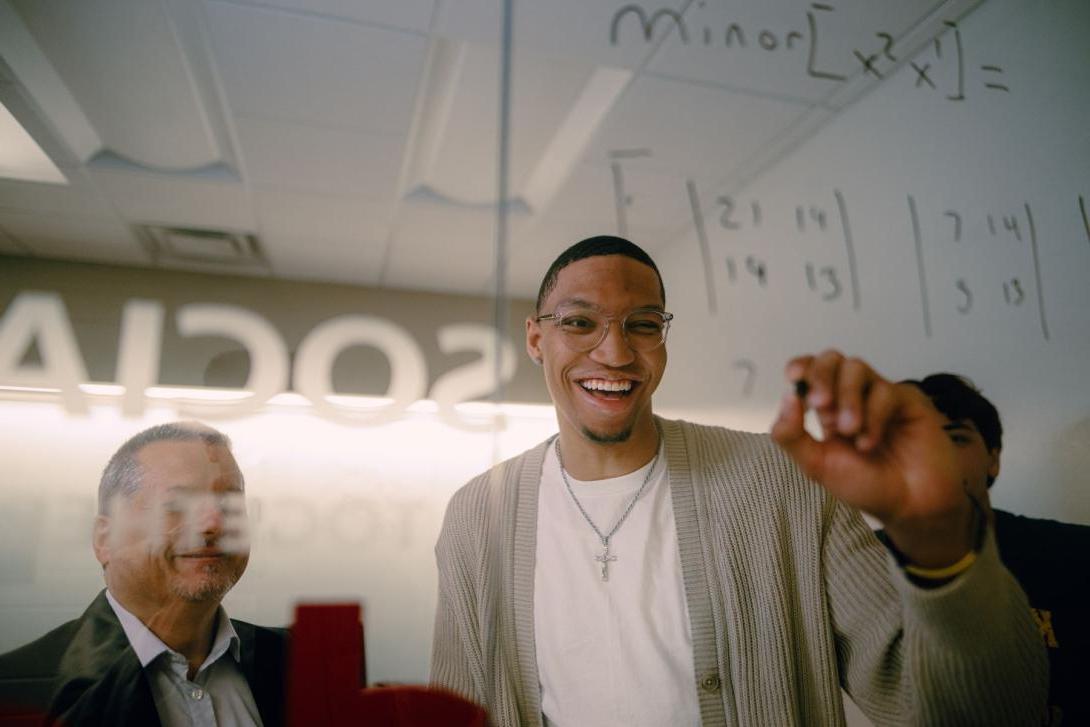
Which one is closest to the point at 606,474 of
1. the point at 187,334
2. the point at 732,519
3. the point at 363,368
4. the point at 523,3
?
the point at 732,519

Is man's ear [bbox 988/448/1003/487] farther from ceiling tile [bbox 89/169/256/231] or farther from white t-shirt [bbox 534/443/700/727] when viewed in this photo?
ceiling tile [bbox 89/169/256/231]

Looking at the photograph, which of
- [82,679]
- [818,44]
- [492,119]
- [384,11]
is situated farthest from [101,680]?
[818,44]

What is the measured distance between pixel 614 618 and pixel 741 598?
0.13 metres

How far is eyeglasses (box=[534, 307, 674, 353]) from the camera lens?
574 millimetres

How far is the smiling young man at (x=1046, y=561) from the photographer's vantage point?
606 mm

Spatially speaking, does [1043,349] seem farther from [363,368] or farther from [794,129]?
[363,368]

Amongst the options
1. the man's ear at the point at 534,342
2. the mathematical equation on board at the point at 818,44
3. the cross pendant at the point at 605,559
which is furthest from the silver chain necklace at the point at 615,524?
the mathematical equation on board at the point at 818,44

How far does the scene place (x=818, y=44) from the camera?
0.63 metres

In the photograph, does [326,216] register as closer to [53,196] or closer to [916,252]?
[53,196]

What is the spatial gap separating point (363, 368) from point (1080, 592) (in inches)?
35.2

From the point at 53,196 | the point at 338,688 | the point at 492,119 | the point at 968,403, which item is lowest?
the point at 338,688

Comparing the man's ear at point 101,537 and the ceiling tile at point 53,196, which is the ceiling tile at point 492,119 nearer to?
the ceiling tile at point 53,196

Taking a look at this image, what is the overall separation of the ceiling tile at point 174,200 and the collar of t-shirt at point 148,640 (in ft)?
0.93

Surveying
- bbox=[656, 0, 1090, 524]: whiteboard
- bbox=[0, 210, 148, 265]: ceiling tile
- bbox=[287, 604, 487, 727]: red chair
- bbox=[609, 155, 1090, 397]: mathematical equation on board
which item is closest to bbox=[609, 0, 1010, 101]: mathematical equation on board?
bbox=[656, 0, 1090, 524]: whiteboard
